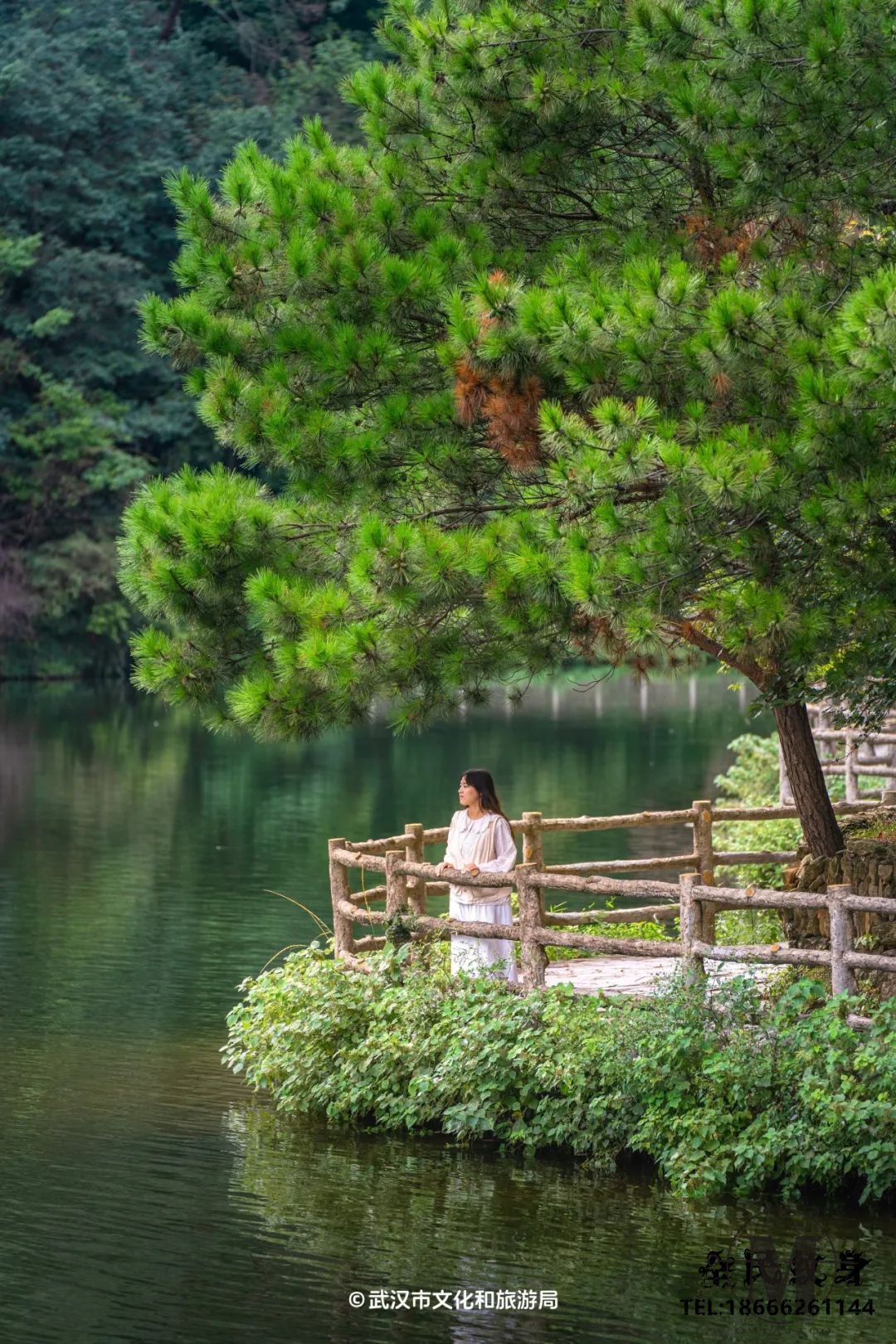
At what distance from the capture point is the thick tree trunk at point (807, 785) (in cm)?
1254

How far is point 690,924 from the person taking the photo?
11.0 meters

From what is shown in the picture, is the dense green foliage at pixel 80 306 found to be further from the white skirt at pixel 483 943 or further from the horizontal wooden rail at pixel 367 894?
the white skirt at pixel 483 943

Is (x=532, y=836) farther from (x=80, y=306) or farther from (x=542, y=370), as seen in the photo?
(x=80, y=306)

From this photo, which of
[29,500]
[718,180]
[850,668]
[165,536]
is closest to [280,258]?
[165,536]

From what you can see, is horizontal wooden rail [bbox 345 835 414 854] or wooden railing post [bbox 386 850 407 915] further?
horizontal wooden rail [bbox 345 835 414 854]

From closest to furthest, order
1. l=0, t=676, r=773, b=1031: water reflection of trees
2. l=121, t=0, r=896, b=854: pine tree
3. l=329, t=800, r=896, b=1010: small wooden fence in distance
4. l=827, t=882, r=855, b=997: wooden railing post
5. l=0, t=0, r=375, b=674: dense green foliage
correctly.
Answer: l=121, t=0, r=896, b=854: pine tree
l=827, t=882, r=855, b=997: wooden railing post
l=329, t=800, r=896, b=1010: small wooden fence in distance
l=0, t=676, r=773, b=1031: water reflection of trees
l=0, t=0, r=375, b=674: dense green foliage

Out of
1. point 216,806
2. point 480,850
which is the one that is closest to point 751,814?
point 480,850

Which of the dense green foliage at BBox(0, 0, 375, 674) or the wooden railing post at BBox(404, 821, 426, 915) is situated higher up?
the dense green foliage at BBox(0, 0, 375, 674)

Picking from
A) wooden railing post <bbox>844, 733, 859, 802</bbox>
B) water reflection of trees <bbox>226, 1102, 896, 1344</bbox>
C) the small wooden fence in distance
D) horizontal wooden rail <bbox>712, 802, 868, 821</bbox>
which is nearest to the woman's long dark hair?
the small wooden fence in distance

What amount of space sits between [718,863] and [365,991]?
3552 mm

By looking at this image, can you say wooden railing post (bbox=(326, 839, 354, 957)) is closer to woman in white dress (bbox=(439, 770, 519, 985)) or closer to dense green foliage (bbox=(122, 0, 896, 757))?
woman in white dress (bbox=(439, 770, 519, 985))

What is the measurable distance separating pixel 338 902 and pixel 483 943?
139cm

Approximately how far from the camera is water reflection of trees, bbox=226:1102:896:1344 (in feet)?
28.7

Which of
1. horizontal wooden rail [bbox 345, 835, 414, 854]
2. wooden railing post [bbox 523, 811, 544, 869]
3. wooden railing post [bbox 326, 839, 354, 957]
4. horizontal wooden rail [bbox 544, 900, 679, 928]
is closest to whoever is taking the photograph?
horizontal wooden rail [bbox 544, 900, 679, 928]
